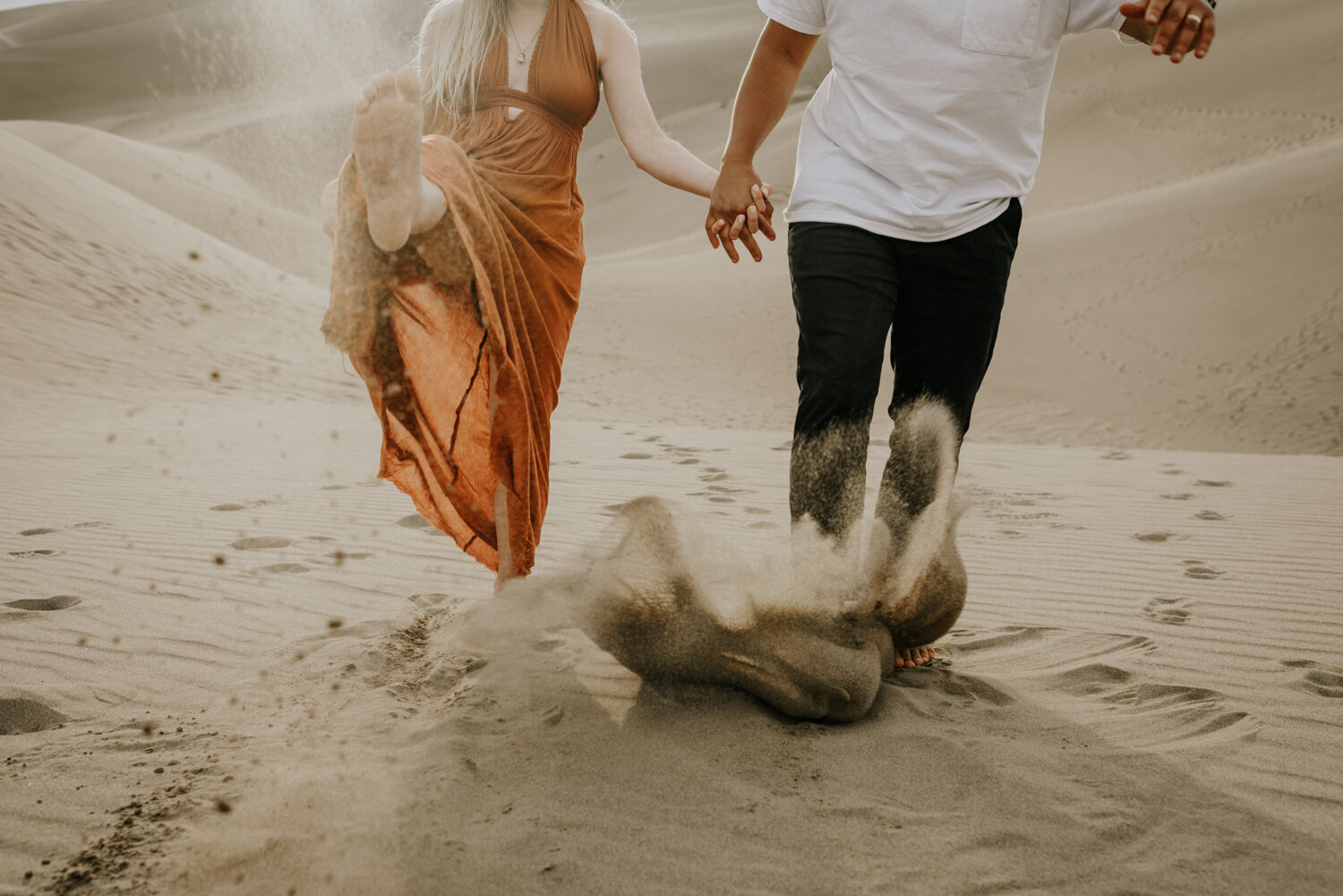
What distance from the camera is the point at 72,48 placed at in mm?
49531

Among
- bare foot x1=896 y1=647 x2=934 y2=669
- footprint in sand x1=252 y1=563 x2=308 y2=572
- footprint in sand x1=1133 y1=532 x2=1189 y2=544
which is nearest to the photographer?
bare foot x1=896 y1=647 x2=934 y2=669

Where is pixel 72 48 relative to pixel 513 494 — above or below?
above

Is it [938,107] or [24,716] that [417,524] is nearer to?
[24,716]

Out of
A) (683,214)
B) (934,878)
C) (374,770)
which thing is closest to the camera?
(934,878)

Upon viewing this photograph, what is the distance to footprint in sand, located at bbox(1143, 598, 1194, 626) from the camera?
299 centimetres

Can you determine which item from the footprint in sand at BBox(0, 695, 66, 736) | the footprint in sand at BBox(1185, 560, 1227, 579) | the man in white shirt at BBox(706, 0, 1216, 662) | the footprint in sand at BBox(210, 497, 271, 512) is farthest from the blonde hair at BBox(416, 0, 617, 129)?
the footprint in sand at BBox(1185, 560, 1227, 579)

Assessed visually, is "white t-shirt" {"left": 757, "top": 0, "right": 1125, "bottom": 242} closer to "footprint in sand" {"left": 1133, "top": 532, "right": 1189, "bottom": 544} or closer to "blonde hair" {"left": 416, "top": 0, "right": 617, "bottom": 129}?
"blonde hair" {"left": 416, "top": 0, "right": 617, "bottom": 129}

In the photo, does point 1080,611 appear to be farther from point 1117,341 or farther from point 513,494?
point 1117,341

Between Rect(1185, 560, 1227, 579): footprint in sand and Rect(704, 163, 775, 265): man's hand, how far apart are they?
7.93 feet

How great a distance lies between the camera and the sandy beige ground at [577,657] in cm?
166

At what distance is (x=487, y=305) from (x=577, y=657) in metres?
1.02

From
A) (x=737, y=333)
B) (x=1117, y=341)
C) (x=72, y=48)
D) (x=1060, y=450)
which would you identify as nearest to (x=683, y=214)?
(x=737, y=333)

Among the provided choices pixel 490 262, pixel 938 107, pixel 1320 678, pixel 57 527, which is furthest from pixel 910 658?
pixel 57 527

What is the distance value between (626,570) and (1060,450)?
21.6 ft
